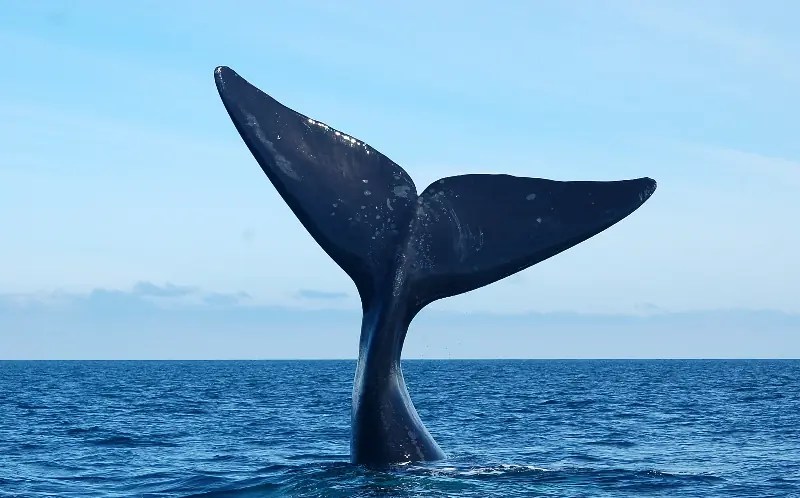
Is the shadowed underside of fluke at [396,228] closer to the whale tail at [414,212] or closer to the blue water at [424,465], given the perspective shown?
the whale tail at [414,212]

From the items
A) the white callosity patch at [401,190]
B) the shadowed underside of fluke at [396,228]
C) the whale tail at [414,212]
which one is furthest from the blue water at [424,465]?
the white callosity patch at [401,190]

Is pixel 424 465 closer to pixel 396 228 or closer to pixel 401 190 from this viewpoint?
pixel 396 228

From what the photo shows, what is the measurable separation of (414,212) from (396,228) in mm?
235

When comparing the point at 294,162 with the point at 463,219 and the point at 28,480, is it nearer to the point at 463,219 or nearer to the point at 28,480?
the point at 463,219

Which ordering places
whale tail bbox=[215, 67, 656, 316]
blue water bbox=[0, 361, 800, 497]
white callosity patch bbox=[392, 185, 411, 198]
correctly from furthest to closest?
1. blue water bbox=[0, 361, 800, 497]
2. white callosity patch bbox=[392, 185, 411, 198]
3. whale tail bbox=[215, 67, 656, 316]

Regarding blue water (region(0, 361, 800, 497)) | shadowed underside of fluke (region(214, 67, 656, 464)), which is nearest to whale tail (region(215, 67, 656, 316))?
shadowed underside of fluke (region(214, 67, 656, 464))

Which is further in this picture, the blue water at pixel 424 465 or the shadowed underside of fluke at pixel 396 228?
the blue water at pixel 424 465

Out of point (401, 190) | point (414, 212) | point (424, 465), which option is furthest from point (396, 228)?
point (424, 465)

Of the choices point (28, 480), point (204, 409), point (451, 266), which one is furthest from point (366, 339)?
point (204, 409)

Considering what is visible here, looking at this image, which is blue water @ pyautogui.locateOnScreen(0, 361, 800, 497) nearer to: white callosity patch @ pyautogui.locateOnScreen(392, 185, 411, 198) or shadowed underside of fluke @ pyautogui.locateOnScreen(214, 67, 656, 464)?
shadowed underside of fluke @ pyautogui.locateOnScreen(214, 67, 656, 464)

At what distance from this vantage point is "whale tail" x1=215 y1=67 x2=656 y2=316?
950 centimetres

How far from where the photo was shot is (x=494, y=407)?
101 ft

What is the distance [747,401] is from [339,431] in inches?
745

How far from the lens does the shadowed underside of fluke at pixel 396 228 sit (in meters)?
9.58
